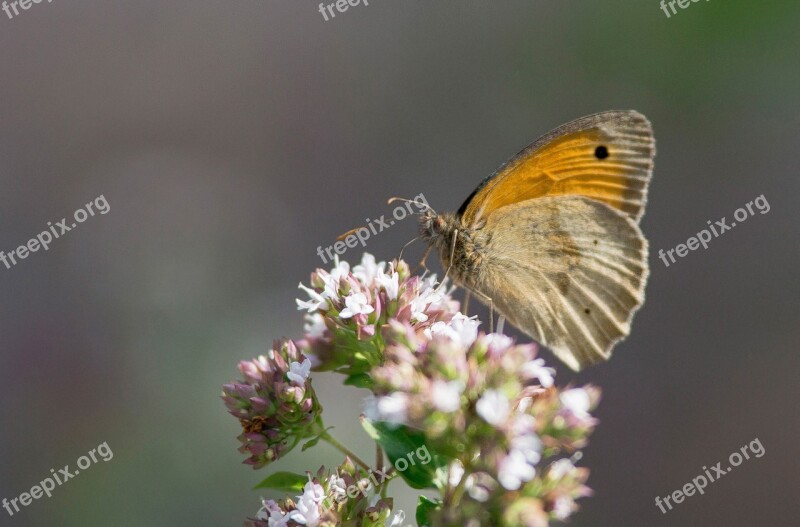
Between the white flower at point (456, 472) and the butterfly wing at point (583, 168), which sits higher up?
the butterfly wing at point (583, 168)

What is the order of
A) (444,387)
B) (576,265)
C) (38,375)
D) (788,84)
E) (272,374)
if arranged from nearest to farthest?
(444,387) → (272,374) → (576,265) → (38,375) → (788,84)

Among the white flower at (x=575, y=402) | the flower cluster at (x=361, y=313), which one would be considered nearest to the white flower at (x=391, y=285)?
the flower cluster at (x=361, y=313)

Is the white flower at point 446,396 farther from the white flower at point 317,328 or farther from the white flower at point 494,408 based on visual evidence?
the white flower at point 317,328

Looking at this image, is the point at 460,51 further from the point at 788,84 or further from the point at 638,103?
the point at 788,84

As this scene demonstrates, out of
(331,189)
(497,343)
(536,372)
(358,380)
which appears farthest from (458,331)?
(331,189)

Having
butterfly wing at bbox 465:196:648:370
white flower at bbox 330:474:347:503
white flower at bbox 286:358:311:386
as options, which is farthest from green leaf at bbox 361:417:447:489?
butterfly wing at bbox 465:196:648:370

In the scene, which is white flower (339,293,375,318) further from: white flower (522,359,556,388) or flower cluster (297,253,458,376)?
white flower (522,359,556,388)

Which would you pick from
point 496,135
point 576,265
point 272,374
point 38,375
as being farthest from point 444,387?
point 496,135
